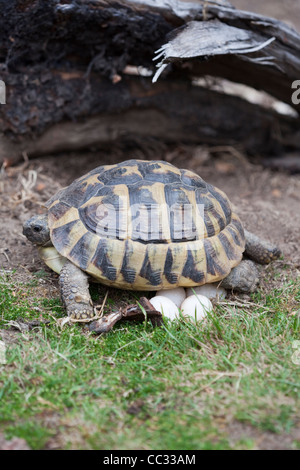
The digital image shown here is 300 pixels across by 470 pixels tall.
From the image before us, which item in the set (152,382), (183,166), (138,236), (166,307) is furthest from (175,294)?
(183,166)

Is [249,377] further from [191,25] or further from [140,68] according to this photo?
[140,68]

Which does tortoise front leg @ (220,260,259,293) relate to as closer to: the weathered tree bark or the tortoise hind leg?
the tortoise hind leg

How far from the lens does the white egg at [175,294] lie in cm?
323

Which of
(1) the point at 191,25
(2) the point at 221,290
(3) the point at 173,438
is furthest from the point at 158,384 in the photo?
(1) the point at 191,25

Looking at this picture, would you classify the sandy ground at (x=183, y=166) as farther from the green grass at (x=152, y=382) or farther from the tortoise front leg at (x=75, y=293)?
the green grass at (x=152, y=382)

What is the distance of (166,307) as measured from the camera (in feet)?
10.1

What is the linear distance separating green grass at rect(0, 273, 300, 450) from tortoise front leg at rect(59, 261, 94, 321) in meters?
0.09

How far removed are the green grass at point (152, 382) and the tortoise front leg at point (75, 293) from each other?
94mm

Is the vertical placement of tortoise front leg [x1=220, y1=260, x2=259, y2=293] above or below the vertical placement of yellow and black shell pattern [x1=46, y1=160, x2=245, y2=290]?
below

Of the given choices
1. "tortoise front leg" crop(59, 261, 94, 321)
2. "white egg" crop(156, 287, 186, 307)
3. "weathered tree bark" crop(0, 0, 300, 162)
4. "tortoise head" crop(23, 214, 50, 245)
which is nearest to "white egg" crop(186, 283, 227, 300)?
"white egg" crop(156, 287, 186, 307)

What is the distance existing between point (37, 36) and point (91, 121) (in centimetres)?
109

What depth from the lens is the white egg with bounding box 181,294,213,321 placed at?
120 inches

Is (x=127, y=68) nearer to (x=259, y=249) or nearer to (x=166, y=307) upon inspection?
(x=259, y=249)

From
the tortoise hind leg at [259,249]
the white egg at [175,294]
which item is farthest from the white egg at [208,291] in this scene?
the tortoise hind leg at [259,249]
